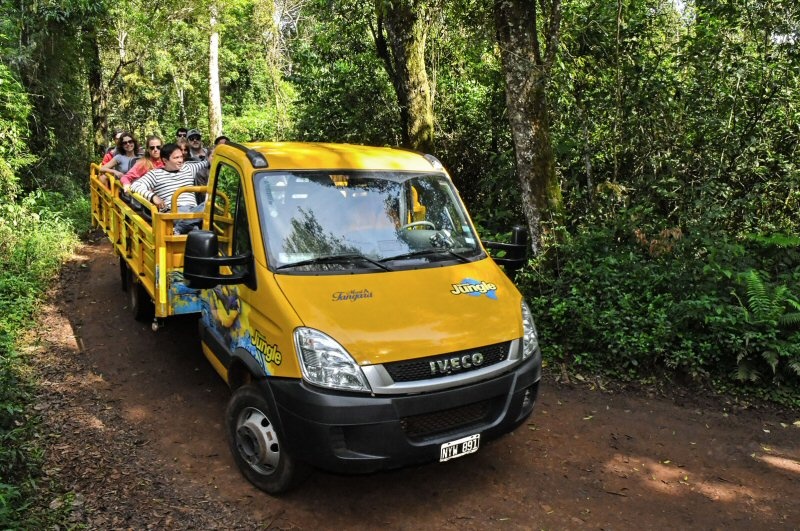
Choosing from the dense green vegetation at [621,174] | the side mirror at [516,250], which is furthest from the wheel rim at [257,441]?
the side mirror at [516,250]

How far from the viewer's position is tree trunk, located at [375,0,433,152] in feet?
30.1

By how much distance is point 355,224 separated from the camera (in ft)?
14.0

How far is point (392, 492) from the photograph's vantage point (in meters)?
3.97

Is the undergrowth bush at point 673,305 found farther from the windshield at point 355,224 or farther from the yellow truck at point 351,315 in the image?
the windshield at point 355,224

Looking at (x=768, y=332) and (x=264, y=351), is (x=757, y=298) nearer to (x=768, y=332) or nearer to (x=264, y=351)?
(x=768, y=332)

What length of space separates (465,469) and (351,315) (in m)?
1.56

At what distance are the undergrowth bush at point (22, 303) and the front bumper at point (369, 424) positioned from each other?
5.44 feet

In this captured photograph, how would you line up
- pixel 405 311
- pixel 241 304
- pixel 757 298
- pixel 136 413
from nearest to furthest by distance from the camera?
pixel 405 311
pixel 241 304
pixel 136 413
pixel 757 298

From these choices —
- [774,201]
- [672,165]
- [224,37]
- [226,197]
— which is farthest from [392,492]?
[224,37]

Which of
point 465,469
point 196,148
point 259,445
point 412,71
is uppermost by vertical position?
point 412,71

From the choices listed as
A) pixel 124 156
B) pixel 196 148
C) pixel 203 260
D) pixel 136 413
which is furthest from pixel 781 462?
pixel 124 156

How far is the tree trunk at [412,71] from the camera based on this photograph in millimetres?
9164

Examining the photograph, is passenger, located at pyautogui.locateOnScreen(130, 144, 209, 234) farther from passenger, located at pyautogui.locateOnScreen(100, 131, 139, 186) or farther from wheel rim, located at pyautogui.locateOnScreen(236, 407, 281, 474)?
wheel rim, located at pyautogui.locateOnScreen(236, 407, 281, 474)

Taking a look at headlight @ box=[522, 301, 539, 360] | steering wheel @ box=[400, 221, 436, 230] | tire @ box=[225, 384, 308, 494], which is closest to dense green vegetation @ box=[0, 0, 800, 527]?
tire @ box=[225, 384, 308, 494]
